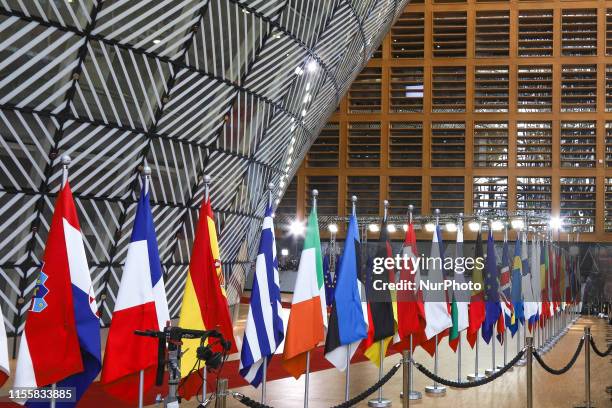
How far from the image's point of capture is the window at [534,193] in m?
48.2

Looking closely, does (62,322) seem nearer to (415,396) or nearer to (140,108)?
(415,396)

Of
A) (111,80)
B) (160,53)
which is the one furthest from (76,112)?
(160,53)

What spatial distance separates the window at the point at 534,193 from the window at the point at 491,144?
152cm

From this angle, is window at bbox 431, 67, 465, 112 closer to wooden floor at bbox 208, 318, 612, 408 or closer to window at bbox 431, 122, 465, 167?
window at bbox 431, 122, 465, 167

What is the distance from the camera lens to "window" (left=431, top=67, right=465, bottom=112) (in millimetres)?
49531

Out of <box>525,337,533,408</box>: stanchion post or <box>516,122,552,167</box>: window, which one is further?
<box>516,122,552,167</box>: window

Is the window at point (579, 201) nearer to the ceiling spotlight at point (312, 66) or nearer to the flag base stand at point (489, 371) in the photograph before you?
the ceiling spotlight at point (312, 66)

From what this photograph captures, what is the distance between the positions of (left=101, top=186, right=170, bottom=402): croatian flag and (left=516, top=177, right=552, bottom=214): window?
41.4 m

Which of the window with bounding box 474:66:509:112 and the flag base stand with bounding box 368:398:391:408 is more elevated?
the window with bounding box 474:66:509:112

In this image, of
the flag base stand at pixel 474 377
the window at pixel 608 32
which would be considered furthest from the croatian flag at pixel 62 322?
the window at pixel 608 32

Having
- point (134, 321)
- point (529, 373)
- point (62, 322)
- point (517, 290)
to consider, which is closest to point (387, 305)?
point (529, 373)

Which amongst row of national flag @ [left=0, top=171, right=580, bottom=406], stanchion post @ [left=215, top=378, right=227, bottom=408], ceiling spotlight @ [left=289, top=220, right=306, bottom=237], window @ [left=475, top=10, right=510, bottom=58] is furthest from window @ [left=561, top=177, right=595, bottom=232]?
stanchion post @ [left=215, top=378, right=227, bottom=408]

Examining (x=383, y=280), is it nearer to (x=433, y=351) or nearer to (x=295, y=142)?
(x=433, y=351)

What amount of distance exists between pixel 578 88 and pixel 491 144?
5774 mm
